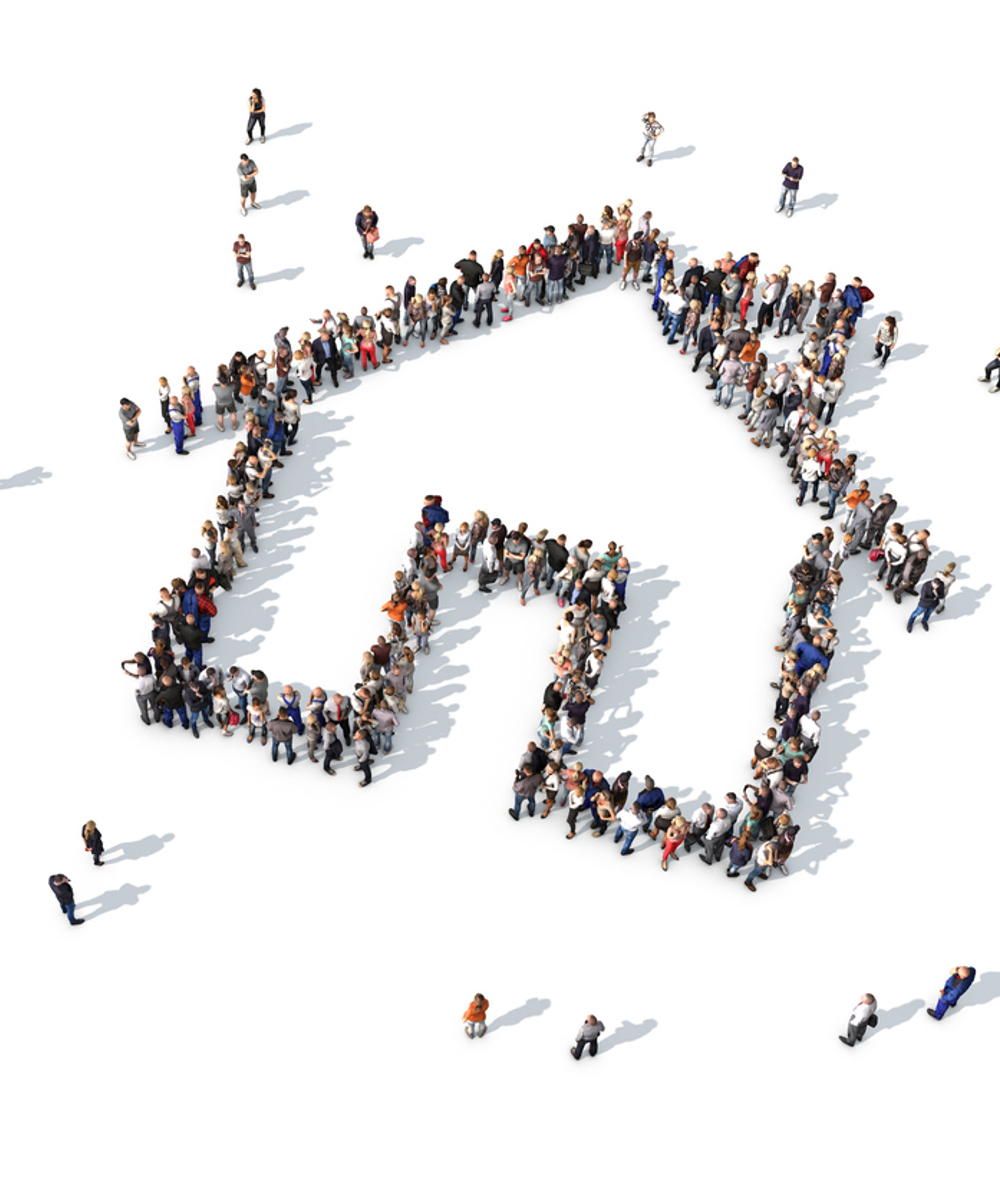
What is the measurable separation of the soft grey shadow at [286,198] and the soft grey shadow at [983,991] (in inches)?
1055

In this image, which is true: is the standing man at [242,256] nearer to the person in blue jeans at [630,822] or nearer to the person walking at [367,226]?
the person walking at [367,226]

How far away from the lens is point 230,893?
2227cm

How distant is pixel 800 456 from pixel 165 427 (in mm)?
14756

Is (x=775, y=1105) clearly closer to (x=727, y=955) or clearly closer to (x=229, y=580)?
(x=727, y=955)

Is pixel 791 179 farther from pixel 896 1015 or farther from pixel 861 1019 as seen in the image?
pixel 861 1019

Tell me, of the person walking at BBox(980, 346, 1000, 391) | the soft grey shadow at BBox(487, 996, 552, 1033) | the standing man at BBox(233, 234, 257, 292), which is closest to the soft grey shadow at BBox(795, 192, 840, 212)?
the person walking at BBox(980, 346, 1000, 391)

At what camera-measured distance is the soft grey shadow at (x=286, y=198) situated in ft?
117

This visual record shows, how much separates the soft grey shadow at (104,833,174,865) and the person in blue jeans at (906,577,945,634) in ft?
50.7

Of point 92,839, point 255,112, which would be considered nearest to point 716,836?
point 92,839

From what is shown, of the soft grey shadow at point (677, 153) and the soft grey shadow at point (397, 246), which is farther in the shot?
the soft grey shadow at point (677, 153)

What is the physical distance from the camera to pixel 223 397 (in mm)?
29016

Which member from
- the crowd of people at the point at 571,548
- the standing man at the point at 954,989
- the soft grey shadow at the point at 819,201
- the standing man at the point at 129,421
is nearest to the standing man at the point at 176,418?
the crowd of people at the point at 571,548

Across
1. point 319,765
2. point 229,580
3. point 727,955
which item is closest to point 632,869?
point 727,955

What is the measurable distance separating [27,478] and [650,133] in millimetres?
20001
